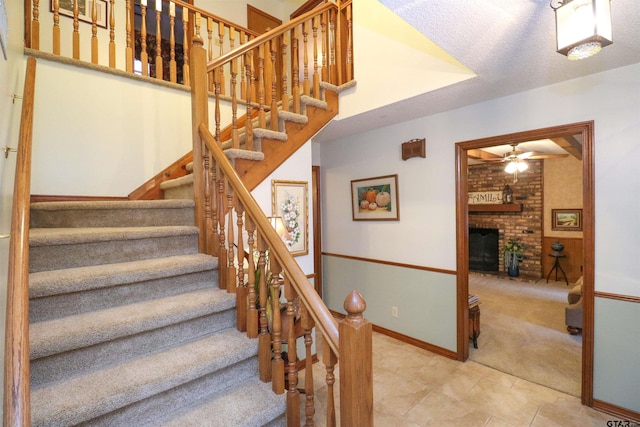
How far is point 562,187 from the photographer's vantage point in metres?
5.64

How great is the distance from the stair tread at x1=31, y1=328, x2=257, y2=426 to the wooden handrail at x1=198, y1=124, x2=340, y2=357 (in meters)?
0.52

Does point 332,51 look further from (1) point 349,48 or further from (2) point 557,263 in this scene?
(2) point 557,263

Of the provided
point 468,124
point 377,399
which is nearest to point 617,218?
point 468,124

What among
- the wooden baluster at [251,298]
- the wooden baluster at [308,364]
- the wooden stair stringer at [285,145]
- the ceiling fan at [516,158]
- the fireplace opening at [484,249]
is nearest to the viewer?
the wooden baluster at [308,364]

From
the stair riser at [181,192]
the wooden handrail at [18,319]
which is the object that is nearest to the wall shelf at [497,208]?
the stair riser at [181,192]

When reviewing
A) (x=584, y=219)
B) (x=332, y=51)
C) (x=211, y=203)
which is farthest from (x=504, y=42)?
(x=211, y=203)

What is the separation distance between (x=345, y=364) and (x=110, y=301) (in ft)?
4.06

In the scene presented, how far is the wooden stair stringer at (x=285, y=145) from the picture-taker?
2350mm

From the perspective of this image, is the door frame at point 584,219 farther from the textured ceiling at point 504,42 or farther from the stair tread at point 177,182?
the stair tread at point 177,182

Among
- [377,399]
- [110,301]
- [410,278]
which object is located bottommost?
[377,399]

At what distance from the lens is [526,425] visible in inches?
77.9

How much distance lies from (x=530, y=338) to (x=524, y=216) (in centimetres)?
359

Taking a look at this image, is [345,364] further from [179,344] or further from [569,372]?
[569,372]

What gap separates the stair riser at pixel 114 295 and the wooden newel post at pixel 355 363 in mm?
1075
